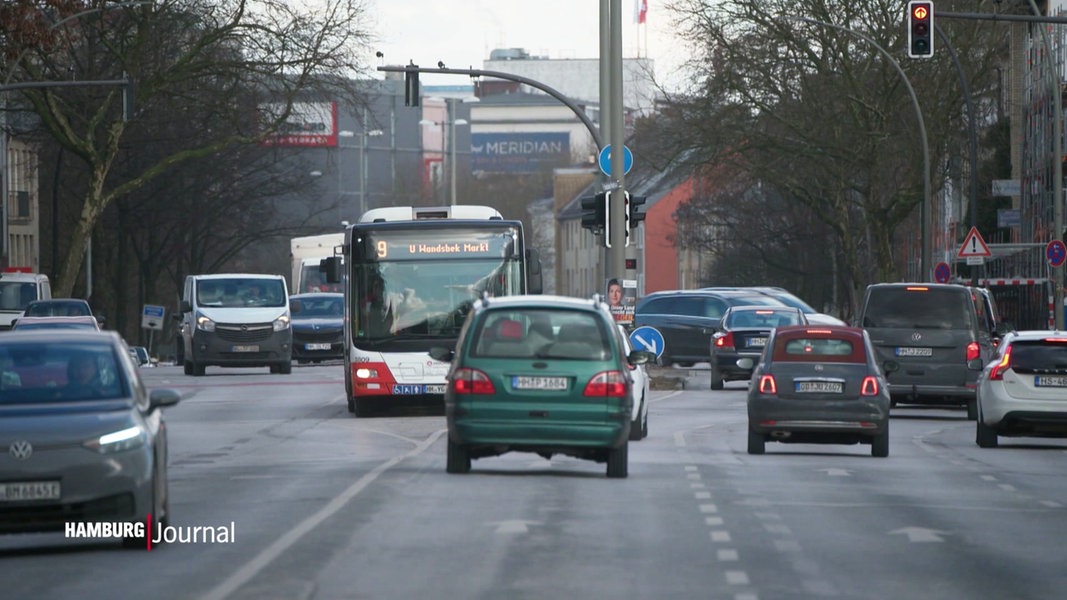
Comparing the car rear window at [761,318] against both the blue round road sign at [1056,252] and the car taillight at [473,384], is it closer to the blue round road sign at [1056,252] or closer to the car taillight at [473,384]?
the blue round road sign at [1056,252]

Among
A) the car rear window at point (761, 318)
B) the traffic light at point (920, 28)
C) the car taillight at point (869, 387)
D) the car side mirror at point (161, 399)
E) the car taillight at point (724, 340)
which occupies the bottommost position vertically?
the car taillight at point (724, 340)

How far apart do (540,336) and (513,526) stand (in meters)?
4.37

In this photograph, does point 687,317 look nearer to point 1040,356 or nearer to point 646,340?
point 646,340

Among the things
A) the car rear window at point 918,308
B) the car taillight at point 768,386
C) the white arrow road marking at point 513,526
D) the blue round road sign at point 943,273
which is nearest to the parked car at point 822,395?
the car taillight at point 768,386

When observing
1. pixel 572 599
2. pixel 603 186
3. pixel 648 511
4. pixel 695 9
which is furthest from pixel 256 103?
pixel 572 599

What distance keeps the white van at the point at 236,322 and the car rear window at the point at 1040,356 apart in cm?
2308

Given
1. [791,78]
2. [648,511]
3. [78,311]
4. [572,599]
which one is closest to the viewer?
[572,599]

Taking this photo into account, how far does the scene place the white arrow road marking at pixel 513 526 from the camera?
47.4ft

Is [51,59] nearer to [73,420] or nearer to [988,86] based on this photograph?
[988,86]

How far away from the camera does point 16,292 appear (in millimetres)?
51281

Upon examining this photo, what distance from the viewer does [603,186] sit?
36094 mm

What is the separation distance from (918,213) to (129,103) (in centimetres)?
4648

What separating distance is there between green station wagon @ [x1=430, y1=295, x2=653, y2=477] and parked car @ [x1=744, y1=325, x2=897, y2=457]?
4.66 meters

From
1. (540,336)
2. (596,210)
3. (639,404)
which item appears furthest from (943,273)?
(540,336)
